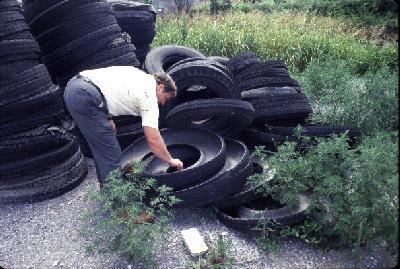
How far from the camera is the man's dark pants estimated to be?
429cm

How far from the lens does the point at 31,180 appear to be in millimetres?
4977

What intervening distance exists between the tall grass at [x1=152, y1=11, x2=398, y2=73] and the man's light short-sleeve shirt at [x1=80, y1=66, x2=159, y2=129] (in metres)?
5.64

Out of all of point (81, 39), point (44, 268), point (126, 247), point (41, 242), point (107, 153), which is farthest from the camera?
point (81, 39)

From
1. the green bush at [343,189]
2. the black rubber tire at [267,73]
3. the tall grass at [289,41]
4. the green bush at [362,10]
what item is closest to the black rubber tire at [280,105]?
the black rubber tire at [267,73]

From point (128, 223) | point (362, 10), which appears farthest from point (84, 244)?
point (362, 10)

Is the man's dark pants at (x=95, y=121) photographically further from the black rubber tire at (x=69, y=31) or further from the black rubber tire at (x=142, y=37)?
the black rubber tire at (x=142, y=37)

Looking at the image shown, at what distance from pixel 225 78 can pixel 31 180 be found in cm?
295

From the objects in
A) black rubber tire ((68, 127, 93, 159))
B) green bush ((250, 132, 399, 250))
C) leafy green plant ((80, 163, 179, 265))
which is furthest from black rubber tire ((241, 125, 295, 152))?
black rubber tire ((68, 127, 93, 159))

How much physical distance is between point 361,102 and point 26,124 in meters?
4.45

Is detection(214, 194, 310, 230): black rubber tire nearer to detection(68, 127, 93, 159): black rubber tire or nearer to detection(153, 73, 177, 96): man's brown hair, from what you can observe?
detection(153, 73, 177, 96): man's brown hair

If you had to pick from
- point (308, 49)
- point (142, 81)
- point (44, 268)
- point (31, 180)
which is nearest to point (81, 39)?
point (142, 81)

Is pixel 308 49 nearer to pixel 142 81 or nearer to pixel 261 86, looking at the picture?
pixel 261 86

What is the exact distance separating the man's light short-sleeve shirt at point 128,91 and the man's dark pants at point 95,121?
12cm

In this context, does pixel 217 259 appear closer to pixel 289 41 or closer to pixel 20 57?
pixel 20 57
